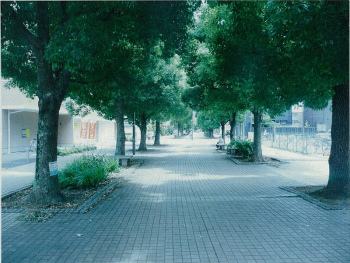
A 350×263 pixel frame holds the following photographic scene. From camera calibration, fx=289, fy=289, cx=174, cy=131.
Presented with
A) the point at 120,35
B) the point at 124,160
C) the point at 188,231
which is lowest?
the point at 188,231

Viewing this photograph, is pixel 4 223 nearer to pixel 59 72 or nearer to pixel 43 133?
pixel 43 133

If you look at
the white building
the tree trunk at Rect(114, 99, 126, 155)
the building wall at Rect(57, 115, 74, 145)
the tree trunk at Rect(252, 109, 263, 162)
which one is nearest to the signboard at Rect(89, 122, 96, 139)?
the white building

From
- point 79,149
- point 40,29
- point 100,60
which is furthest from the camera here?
point 79,149

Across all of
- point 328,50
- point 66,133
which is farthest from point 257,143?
point 66,133

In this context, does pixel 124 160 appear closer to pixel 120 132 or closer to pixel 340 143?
pixel 120 132

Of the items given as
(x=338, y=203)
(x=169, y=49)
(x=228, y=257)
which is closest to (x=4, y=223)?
(x=228, y=257)

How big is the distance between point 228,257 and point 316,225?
7.76 feet

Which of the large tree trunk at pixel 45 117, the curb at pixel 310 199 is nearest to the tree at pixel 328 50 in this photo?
the curb at pixel 310 199

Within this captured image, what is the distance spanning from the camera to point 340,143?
24.8 ft

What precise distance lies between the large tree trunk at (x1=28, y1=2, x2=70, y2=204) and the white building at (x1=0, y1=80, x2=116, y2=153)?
12.2m

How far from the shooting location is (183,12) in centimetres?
745

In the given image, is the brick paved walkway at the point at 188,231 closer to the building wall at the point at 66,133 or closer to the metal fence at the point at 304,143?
the metal fence at the point at 304,143

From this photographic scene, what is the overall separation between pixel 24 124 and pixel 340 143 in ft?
72.0

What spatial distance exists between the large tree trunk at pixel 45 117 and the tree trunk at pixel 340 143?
274 inches
